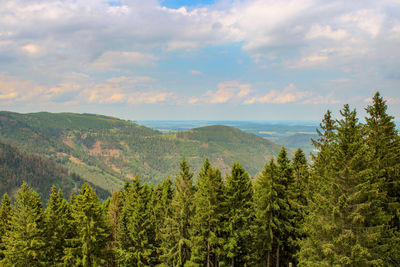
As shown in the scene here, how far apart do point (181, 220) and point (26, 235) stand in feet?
57.9

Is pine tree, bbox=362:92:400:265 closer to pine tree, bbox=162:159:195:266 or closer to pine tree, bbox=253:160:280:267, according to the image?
pine tree, bbox=253:160:280:267

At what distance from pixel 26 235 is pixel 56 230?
10.4 feet

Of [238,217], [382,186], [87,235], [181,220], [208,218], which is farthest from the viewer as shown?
[87,235]

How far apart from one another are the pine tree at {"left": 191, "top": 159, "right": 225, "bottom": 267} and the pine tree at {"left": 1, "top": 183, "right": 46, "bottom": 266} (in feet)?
57.7

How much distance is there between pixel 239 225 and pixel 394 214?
13.0 metres

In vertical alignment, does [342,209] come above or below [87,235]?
above

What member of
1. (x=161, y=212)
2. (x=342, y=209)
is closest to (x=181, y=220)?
(x=161, y=212)

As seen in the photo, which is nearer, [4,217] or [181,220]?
[181,220]

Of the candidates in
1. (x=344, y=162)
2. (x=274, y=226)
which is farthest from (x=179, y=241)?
(x=344, y=162)

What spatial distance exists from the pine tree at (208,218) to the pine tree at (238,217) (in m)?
0.84

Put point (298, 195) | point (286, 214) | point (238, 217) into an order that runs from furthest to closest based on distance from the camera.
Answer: point (298, 195) → point (286, 214) → point (238, 217)

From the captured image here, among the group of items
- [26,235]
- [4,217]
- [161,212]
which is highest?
[161,212]

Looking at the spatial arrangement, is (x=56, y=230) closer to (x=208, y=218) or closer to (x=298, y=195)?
(x=208, y=218)

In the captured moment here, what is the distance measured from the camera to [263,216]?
26.0 metres
